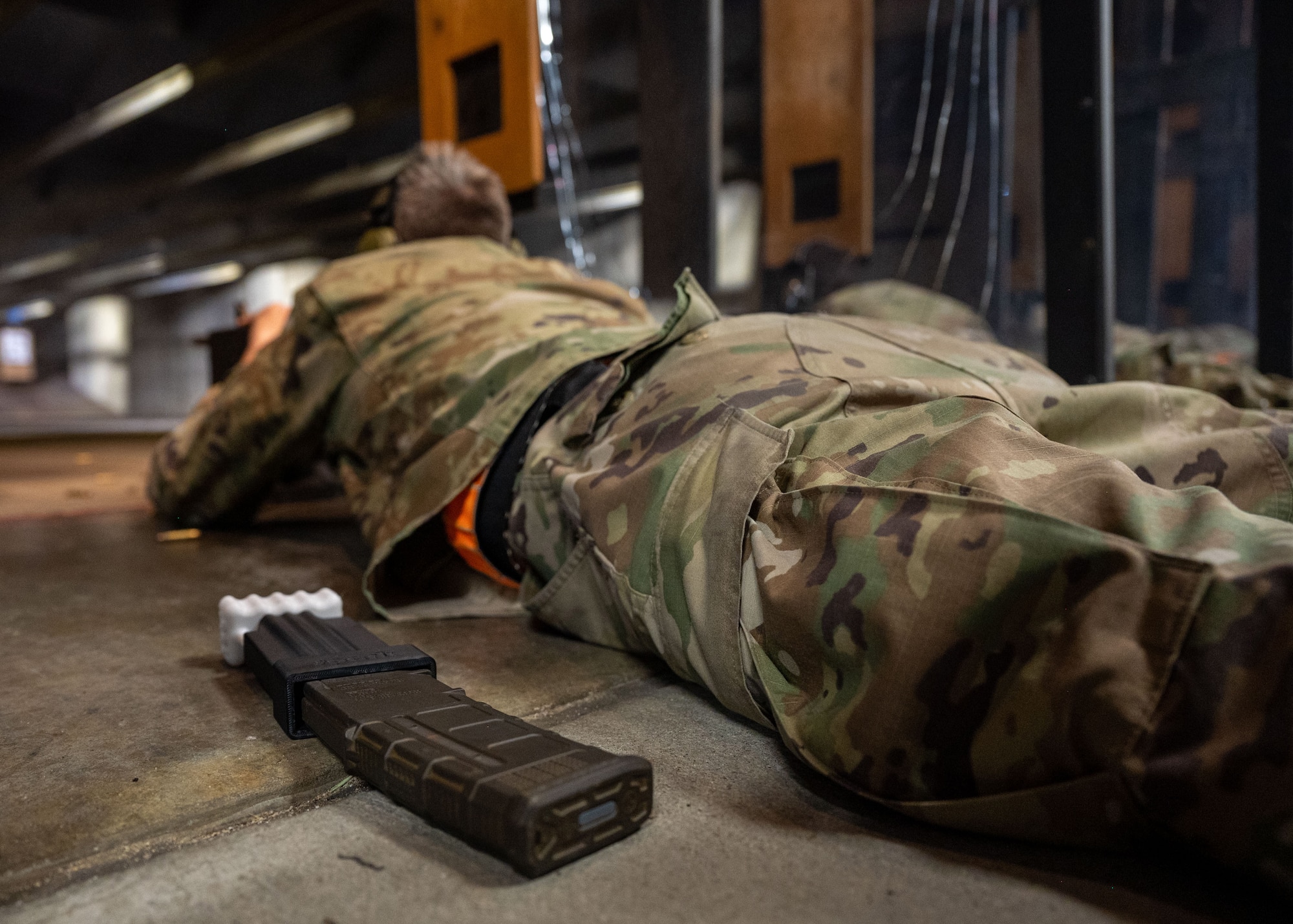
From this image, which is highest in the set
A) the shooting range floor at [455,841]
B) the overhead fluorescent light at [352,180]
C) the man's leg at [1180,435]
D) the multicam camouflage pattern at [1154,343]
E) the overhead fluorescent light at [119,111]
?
the overhead fluorescent light at [119,111]

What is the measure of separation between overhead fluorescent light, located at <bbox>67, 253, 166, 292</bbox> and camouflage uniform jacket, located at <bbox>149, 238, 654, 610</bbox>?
11436 millimetres

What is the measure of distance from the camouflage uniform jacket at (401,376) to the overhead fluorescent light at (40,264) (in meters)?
11.1

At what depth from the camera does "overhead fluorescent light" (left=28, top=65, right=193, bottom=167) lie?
221 inches

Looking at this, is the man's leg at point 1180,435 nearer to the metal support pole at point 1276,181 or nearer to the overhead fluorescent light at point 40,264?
the metal support pole at point 1276,181

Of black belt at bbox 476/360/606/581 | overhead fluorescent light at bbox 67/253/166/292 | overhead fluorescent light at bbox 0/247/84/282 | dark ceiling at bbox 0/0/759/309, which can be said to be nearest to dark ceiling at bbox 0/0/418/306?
dark ceiling at bbox 0/0/759/309

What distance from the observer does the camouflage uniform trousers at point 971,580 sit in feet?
1.71

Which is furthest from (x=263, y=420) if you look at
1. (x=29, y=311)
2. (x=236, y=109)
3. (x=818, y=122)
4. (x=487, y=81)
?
(x=29, y=311)

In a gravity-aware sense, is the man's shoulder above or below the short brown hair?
below

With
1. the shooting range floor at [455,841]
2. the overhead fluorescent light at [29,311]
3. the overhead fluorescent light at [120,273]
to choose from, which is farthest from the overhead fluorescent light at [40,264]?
the shooting range floor at [455,841]

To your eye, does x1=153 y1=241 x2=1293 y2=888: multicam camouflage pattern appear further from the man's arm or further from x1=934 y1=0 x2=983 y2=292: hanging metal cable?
x1=934 y1=0 x2=983 y2=292: hanging metal cable

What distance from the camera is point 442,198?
5.80ft

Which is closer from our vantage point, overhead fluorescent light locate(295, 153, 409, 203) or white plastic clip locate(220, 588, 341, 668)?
white plastic clip locate(220, 588, 341, 668)

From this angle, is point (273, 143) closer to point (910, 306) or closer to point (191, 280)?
point (910, 306)

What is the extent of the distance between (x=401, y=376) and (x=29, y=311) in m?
16.2
